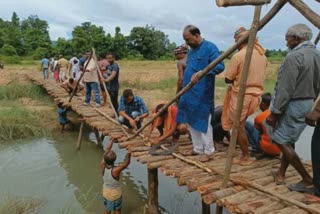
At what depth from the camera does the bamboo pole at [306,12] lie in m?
2.47

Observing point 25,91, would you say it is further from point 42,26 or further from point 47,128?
point 42,26

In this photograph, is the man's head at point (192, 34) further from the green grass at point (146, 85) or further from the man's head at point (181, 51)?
the green grass at point (146, 85)

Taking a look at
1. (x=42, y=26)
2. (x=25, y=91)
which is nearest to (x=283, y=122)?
(x=25, y=91)

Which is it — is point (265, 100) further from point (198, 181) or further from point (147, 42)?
point (147, 42)

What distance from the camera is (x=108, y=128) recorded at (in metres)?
6.25

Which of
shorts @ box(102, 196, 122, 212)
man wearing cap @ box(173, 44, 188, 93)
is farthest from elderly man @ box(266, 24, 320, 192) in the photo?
shorts @ box(102, 196, 122, 212)

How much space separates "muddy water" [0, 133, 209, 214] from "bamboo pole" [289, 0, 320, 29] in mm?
3582

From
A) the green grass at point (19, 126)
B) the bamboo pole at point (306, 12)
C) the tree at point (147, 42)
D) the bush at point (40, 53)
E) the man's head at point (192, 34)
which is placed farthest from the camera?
the tree at point (147, 42)

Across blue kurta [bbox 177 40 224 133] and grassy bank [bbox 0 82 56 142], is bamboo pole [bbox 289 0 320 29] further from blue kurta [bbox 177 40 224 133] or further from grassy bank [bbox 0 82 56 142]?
grassy bank [bbox 0 82 56 142]

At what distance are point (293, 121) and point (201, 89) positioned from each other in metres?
1.17

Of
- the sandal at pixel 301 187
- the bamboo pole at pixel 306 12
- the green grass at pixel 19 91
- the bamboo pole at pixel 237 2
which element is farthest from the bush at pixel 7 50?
the bamboo pole at pixel 306 12

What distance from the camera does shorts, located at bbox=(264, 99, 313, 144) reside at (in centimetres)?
317

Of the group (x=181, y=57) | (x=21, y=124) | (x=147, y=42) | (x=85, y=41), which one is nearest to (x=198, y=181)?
(x=181, y=57)

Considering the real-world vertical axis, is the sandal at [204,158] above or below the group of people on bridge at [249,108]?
below
